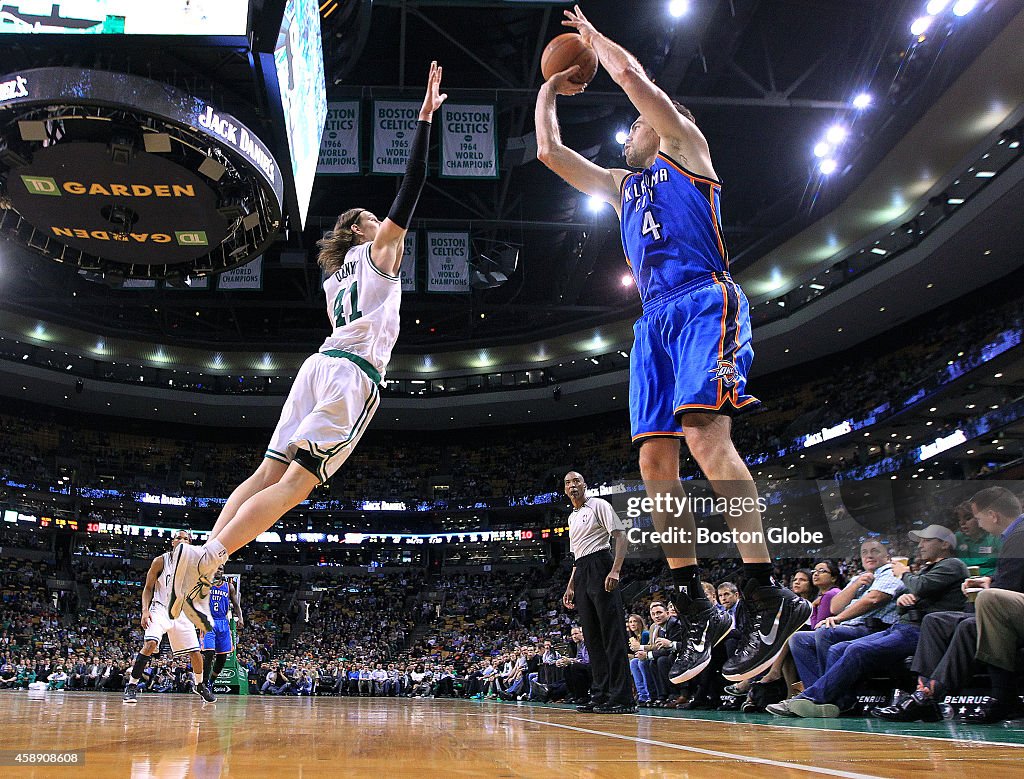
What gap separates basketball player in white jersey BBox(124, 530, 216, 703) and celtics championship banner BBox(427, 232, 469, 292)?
997cm

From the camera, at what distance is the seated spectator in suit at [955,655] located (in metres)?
3.72

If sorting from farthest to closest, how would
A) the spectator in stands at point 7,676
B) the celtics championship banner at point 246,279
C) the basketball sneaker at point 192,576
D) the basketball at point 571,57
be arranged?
the spectator in stands at point 7,676, the celtics championship banner at point 246,279, the basketball at point 571,57, the basketball sneaker at point 192,576

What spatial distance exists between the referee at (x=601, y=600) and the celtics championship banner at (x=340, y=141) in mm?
9172

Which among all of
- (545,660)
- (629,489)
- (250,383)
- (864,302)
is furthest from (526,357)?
(545,660)

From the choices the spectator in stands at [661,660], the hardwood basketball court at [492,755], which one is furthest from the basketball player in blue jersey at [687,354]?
the spectator in stands at [661,660]

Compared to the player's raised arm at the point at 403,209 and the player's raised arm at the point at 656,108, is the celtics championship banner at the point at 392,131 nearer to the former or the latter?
the player's raised arm at the point at 403,209

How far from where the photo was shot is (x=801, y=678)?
518cm

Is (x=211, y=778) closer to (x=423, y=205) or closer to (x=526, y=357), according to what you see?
(x=423, y=205)

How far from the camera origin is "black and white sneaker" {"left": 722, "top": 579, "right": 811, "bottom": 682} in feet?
8.48

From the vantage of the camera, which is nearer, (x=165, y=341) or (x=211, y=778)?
(x=211, y=778)

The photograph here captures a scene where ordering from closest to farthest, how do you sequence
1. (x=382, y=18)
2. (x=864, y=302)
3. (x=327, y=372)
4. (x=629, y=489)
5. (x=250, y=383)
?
(x=327, y=372), (x=382, y=18), (x=864, y=302), (x=629, y=489), (x=250, y=383)

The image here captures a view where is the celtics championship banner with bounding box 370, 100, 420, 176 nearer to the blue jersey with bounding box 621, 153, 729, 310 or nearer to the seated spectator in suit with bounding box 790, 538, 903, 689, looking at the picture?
the seated spectator in suit with bounding box 790, 538, 903, 689

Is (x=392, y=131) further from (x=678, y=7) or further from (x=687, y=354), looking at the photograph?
(x=687, y=354)

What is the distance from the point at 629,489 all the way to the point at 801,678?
2202cm
